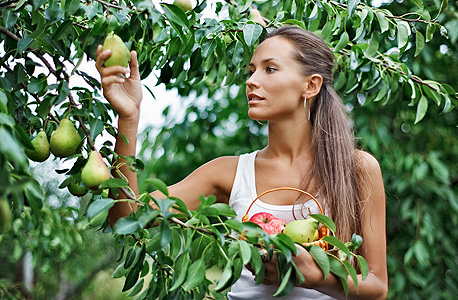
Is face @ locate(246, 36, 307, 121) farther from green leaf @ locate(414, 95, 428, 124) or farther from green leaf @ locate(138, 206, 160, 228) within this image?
green leaf @ locate(138, 206, 160, 228)

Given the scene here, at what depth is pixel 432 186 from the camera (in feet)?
8.42

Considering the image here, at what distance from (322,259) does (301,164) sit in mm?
546

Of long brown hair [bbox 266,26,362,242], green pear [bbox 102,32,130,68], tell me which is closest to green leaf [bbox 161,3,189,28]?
green pear [bbox 102,32,130,68]

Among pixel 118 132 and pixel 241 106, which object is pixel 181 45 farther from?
pixel 241 106

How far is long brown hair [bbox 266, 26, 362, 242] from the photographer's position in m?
1.42

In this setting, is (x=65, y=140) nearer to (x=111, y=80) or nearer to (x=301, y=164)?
(x=111, y=80)

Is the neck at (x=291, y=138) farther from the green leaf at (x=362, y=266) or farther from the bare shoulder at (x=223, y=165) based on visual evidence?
the green leaf at (x=362, y=266)

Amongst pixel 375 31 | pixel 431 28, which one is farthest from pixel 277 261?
pixel 431 28

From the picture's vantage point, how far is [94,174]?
3.24 feet

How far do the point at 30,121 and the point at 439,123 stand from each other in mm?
2116

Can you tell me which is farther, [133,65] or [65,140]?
[133,65]

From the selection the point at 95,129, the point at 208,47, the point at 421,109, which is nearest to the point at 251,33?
the point at 208,47

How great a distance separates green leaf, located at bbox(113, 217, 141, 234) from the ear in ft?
2.57

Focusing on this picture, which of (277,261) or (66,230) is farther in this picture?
(66,230)
